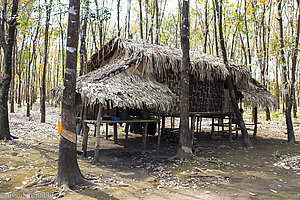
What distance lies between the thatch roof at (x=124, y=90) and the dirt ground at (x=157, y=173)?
6.48 feet

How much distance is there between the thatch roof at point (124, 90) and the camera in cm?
773

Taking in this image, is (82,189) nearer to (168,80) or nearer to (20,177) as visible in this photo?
(20,177)

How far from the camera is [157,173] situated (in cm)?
679

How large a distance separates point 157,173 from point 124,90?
3.04 metres

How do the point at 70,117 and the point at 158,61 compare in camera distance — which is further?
the point at 158,61

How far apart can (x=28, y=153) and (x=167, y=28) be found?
1781 cm

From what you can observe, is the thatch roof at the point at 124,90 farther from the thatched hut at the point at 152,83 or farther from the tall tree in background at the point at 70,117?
the tall tree in background at the point at 70,117

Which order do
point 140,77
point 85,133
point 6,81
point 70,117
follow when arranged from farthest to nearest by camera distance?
point 140,77, point 6,81, point 85,133, point 70,117

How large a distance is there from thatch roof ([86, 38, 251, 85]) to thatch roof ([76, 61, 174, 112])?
0.51m

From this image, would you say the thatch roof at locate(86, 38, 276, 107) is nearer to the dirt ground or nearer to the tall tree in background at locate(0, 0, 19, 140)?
the dirt ground

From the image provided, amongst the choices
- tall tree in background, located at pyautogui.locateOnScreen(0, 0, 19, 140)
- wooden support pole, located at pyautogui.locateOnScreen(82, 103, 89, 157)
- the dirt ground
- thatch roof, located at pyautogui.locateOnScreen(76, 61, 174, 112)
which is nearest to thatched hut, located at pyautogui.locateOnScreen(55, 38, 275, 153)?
thatch roof, located at pyautogui.locateOnScreen(76, 61, 174, 112)

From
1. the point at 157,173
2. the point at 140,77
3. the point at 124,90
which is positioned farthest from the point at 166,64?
the point at 157,173

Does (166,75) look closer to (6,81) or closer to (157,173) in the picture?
(157,173)

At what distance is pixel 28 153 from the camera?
788 centimetres
